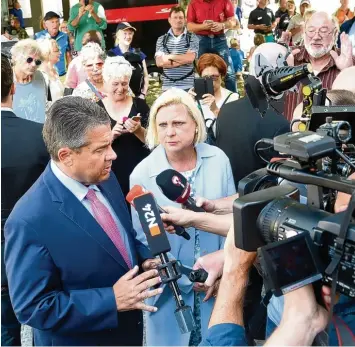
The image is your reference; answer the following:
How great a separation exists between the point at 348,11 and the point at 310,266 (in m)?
7.97

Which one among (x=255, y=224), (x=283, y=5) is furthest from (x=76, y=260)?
(x=283, y=5)

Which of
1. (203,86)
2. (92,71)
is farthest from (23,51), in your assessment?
(203,86)

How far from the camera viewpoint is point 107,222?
2.09 m

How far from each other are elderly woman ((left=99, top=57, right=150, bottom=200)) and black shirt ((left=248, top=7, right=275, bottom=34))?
6607 millimetres

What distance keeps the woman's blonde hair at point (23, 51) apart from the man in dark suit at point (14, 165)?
139 centimetres

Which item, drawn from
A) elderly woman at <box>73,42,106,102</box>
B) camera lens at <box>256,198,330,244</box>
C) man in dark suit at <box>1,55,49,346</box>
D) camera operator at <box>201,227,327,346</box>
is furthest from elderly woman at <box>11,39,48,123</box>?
camera lens at <box>256,198,330,244</box>

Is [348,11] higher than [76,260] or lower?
higher

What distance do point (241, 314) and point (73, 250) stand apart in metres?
0.69

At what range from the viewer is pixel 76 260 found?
193 centimetres

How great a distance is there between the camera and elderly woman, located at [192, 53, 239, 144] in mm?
3658

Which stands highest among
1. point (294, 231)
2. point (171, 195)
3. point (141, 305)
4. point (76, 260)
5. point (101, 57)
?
point (101, 57)

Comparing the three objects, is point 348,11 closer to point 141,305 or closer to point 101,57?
point 101,57

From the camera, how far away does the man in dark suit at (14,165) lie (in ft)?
9.11

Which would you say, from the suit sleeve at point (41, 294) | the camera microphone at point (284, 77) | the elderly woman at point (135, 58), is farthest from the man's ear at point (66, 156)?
the elderly woman at point (135, 58)
